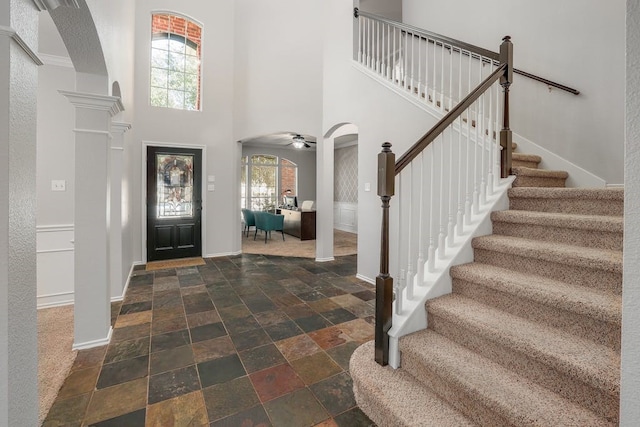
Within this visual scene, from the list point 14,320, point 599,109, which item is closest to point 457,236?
point 599,109

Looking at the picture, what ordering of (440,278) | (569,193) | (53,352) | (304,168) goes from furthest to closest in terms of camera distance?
(304,168) < (53,352) < (569,193) < (440,278)

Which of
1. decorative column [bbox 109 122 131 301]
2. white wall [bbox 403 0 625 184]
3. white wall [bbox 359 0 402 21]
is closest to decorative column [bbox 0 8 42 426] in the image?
decorative column [bbox 109 122 131 301]

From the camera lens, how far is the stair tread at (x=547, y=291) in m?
1.33

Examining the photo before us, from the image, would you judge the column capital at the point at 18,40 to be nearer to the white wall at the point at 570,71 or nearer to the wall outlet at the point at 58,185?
the wall outlet at the point at 58,185

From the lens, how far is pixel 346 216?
929 centimetres

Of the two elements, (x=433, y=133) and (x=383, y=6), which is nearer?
(x=433, y=133)

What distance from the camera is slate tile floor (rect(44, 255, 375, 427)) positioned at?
68.0 inches

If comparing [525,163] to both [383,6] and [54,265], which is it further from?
[54,265]

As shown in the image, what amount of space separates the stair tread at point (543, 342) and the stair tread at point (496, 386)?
0.12m

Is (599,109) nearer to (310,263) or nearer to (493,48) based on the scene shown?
(493,48)

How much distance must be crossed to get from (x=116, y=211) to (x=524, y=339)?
404 centimetres

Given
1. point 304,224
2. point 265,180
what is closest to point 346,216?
point 304,224

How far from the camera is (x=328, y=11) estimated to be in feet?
15.8

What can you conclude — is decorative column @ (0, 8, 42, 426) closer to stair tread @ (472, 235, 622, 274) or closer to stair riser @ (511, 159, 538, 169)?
stair tread @ (472, 235, 622, 274)
